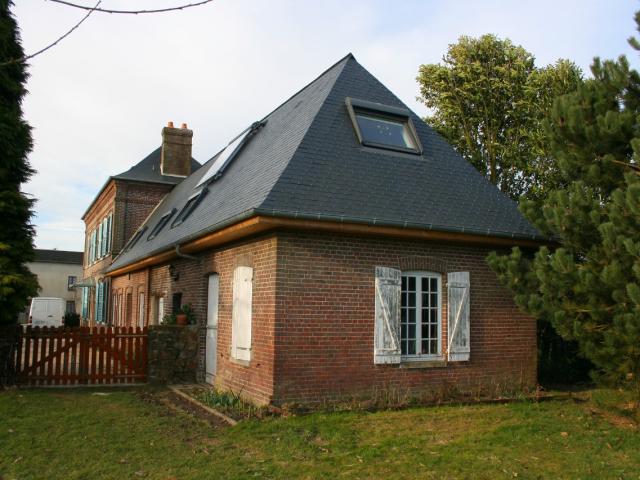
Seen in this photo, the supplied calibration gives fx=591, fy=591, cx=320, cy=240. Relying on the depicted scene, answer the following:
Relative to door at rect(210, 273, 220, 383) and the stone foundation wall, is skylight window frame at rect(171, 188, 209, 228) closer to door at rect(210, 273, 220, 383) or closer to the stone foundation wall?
door at rect(210, 273, 220, 383)

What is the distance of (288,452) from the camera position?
6.60 metres


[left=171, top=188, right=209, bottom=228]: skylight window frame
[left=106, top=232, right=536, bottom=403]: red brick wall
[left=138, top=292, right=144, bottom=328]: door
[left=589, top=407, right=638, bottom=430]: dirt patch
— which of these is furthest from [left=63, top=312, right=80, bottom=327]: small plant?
[left=589, top=407, right=638, bottom=430]: dirt patch

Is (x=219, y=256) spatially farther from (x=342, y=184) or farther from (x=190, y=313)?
(x=342, y=184)

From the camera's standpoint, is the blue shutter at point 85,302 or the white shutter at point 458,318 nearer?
the white shutter at point 458,318

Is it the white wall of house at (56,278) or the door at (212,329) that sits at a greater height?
the white wall of house at (56,278)

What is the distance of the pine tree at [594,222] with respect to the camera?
7703 mm

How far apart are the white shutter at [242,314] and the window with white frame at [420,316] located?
2566 millimetres

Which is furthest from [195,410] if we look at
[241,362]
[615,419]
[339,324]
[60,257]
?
[60,257]

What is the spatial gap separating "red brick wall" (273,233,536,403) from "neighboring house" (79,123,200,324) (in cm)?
1610

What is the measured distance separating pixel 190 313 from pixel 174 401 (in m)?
2.89

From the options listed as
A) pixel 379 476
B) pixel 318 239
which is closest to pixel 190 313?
pixel 318 239

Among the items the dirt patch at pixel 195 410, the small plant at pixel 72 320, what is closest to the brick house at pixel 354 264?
the dirt patch at pixel 195 410

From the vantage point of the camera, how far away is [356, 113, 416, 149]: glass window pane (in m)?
11.5

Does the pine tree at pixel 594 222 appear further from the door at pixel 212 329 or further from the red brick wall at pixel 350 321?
the door at pixel 212 329
